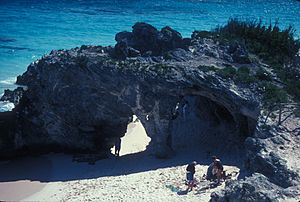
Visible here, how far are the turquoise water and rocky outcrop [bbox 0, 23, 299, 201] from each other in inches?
408

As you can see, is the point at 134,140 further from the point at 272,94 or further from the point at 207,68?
the point at 272,94

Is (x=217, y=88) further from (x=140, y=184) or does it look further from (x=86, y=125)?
(x=86, y=125)

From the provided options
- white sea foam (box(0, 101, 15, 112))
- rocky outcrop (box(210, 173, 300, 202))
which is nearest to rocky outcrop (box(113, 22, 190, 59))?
white sea foam (box(0, 101, 15, 112))

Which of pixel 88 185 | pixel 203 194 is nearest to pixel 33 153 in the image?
pixel 88 185

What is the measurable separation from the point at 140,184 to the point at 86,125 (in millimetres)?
5630

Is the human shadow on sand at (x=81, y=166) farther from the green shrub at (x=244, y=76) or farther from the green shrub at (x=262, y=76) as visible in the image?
the green shrub at (x=262, y=76)

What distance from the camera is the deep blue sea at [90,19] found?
1654 inches

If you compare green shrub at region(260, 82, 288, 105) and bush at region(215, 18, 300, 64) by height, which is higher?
bush at region(215, 18, 300, 64)

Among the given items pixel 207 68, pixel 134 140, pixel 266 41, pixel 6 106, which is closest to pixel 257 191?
pixel 207 68

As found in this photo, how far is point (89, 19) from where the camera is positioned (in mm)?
54625

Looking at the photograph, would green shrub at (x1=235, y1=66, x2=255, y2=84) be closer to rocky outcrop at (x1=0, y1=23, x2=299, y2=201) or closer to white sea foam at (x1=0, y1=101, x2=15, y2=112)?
rocky outcrop at (x1=0, y1=23, x2=299, y2=201)

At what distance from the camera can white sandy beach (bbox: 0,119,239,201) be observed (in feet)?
54.2

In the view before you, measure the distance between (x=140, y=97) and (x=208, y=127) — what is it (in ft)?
13.4

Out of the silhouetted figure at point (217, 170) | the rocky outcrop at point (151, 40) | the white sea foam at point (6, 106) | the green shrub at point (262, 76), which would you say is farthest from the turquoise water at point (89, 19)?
the silhouetted figure at point (217, 170)
